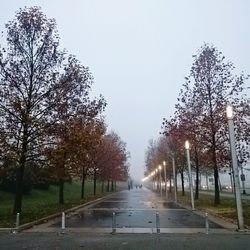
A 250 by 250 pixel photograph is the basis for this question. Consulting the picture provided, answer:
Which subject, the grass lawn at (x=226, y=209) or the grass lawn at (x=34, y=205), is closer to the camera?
the grass lawn at (x=34, y=205)

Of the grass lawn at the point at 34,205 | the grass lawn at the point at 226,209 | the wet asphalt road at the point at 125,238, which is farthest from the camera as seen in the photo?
the grass lawn at the point at 226,209

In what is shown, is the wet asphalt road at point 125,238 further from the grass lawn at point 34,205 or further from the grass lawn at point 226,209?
the grass lawn at point 226,209

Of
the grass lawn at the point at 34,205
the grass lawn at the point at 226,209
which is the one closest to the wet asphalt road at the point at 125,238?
the grass lawn at the point at 34,205

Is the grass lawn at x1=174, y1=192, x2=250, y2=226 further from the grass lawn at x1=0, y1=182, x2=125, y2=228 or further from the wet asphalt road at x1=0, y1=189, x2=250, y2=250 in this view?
the grass lawn at x1=0, y1=182, x2=125, y2=228

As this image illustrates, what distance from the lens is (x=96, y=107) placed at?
29781 mm

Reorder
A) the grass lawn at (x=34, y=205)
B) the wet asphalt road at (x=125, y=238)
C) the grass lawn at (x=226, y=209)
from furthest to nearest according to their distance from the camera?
1. the grass lawn at (x=226, y=209)
2. the grass lawn at (x=34, y=205)
3. the wet asphalt road at (x=125, y=238)

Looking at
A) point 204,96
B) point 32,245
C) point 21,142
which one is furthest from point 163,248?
point 204,96

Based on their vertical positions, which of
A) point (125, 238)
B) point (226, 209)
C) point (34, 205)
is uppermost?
point (34, 205)

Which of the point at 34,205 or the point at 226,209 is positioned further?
the point at 34,205

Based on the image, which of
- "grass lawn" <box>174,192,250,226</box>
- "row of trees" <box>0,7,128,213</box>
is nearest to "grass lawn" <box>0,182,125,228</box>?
"row of trees" <box>0,7,128,213</box>

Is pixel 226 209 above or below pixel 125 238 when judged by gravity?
above

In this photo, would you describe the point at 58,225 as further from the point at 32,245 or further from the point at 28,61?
the point at 28,61

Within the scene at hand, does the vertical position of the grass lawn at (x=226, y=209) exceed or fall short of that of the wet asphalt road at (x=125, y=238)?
it exceeds it

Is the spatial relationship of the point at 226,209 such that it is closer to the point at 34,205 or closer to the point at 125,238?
the point at 34,205
